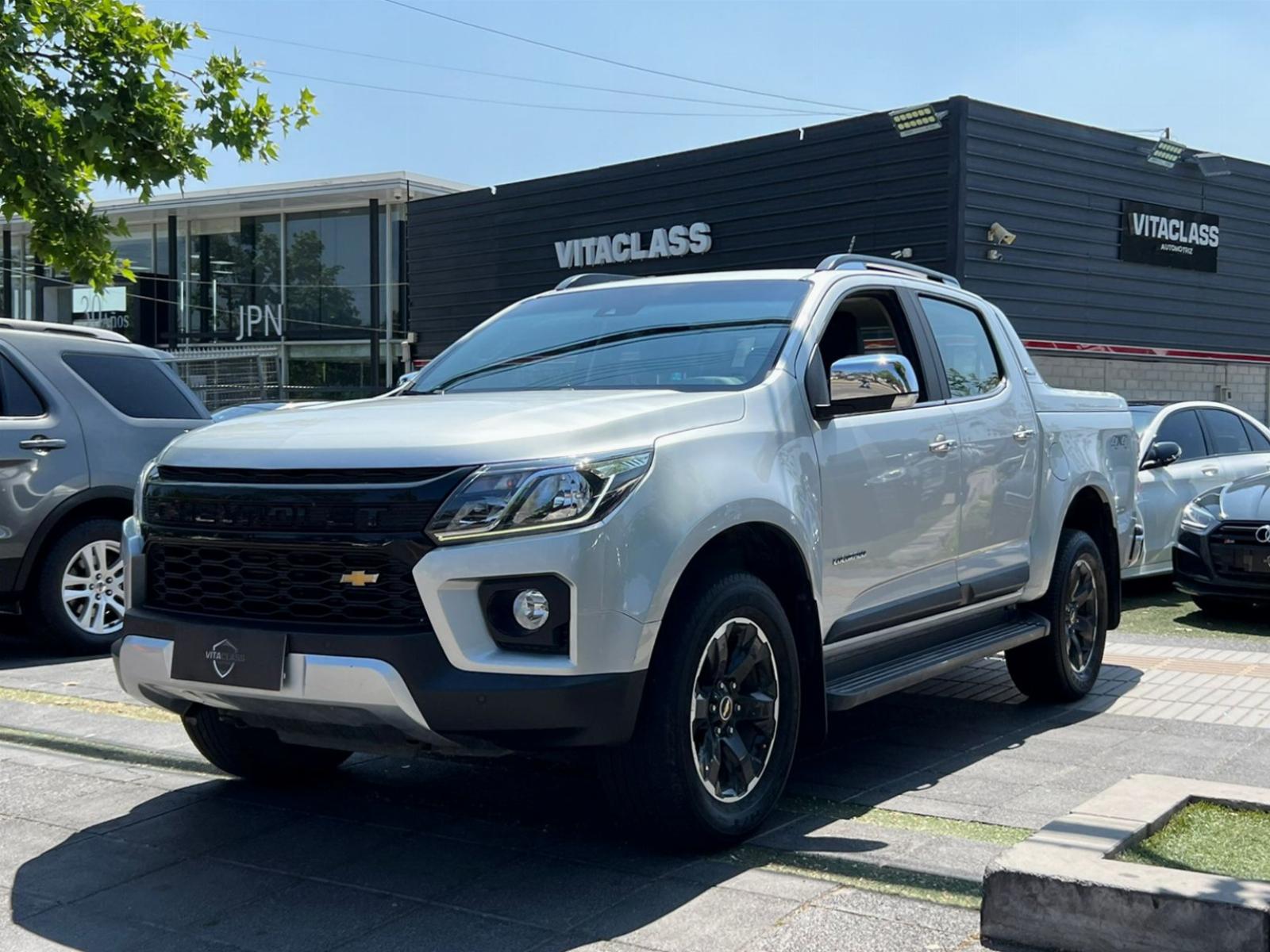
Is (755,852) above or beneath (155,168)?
beneath

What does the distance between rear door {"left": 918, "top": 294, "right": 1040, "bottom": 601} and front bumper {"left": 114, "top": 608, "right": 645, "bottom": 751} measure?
2392 millimetres

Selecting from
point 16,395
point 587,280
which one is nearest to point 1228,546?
point 587,280

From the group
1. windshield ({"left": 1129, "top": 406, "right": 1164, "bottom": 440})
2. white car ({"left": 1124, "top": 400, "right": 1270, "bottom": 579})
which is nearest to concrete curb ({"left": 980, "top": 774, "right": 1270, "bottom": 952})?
white car ({"left": 1124, "top": 400, "right": 1270, "bottom": 579})

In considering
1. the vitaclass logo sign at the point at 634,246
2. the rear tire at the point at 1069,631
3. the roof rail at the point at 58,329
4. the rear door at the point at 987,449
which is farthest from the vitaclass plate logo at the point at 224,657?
the vitaclass logo sign at the point at 634,246

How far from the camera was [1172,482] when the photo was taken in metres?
10.8

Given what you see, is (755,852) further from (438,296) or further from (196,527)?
(438,296)

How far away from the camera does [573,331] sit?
549 cm

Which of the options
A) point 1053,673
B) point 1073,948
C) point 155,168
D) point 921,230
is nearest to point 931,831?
point 1073,948

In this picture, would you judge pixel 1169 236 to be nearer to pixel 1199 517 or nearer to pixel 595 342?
pixel 1199 517

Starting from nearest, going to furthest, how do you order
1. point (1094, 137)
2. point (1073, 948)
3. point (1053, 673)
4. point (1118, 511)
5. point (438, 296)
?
point (1073, 948), point (1053, 673), point (1118, 511), point (1094, 137), point (438, 296)

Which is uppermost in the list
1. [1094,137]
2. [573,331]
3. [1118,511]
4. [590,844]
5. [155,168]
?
[1094,137]

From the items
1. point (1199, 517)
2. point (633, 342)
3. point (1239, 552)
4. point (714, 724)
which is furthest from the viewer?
point (1199, 517)

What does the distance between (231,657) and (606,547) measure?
1.15 meters

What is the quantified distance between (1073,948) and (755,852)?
112 centimetres
